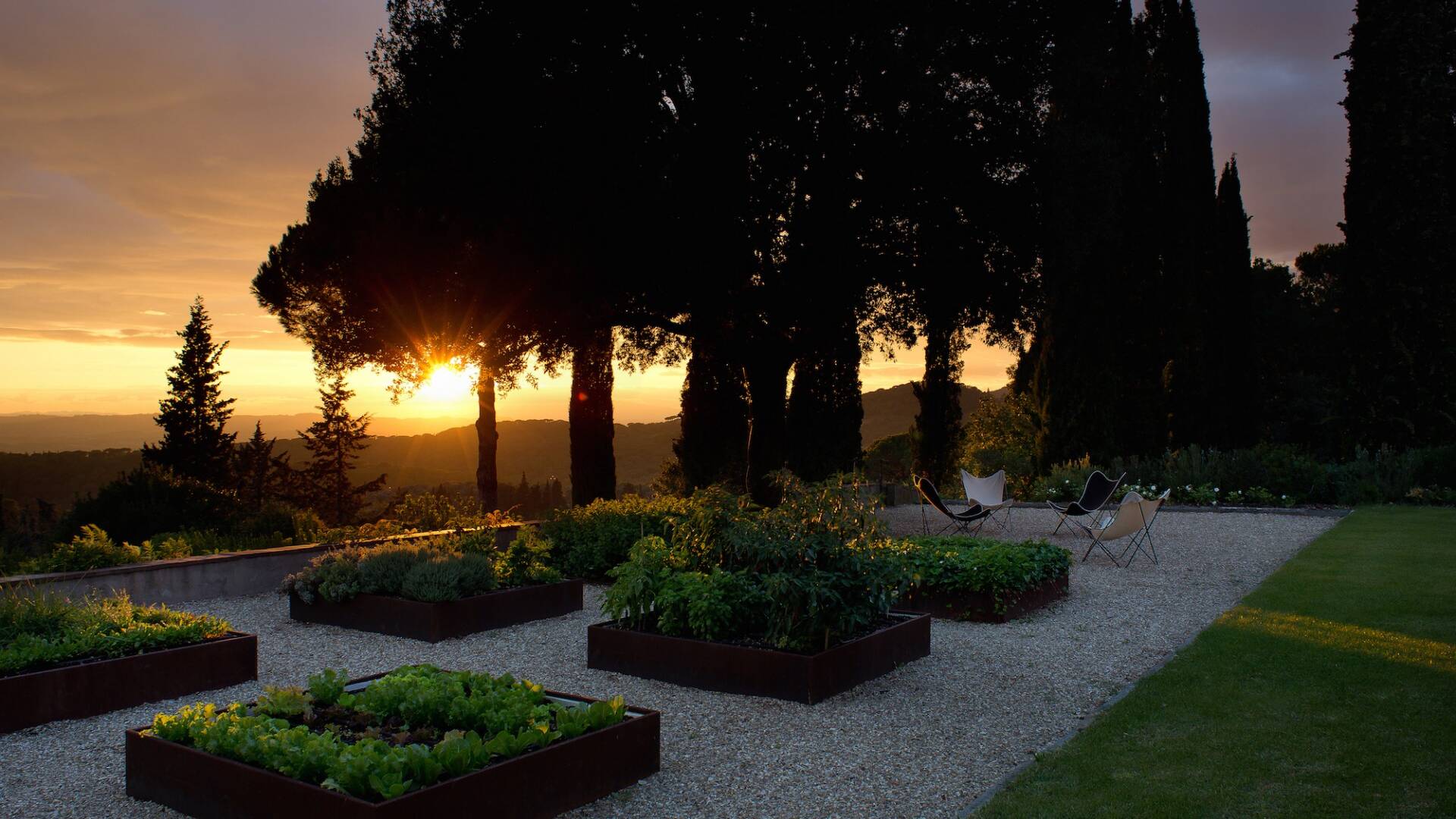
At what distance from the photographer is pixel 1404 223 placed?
1833cm

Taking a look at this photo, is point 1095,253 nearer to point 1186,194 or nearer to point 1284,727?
point 1186,194

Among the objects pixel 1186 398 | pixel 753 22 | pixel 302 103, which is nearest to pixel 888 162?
pixel 753 22

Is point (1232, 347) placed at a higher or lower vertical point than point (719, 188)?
lower

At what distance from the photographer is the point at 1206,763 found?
4.04m

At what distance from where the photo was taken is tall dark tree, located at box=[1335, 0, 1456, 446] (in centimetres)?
1809

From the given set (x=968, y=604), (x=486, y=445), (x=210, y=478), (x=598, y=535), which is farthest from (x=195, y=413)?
(x=968, y=604)

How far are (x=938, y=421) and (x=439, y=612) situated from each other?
14265 millimetres

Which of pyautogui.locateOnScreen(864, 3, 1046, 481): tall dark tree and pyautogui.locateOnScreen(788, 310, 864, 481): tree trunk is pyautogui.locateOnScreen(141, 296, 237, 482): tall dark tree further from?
pyautogui.locateOnScreen(864, 3, 1046, 481): tall dark tree

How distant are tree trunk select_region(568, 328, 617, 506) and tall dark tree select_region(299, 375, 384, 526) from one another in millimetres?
5408

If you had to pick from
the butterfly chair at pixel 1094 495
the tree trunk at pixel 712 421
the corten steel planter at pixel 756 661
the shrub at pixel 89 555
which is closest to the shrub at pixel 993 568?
the corten steel planter at pixel 756 661

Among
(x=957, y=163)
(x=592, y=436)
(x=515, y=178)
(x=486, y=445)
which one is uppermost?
(x=957, y=163)

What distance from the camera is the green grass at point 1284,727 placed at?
363 cm

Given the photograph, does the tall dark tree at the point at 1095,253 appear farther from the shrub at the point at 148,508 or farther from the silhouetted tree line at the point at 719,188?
the shrub at the point at 148,508

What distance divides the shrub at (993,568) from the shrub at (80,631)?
4.73m
